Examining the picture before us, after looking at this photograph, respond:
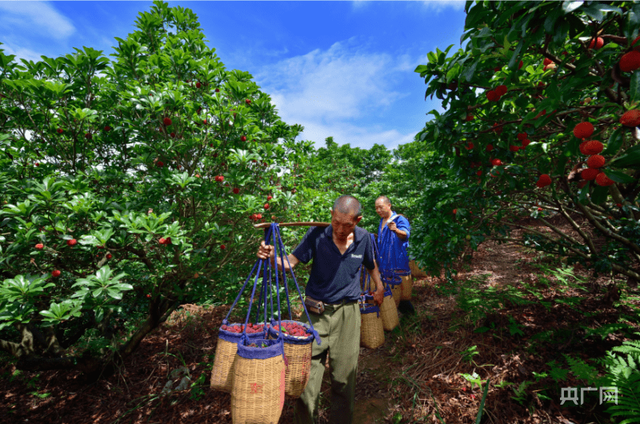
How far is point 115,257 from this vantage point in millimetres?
3160

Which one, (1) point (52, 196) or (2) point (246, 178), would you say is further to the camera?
(2) point (246, 178)

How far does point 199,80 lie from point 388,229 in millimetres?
3769

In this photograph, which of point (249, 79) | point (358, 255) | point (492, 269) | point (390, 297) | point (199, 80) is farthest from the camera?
point (492, 269)

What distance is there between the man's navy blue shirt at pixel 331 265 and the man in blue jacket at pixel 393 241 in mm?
1677

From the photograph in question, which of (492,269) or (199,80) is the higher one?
(199,80)

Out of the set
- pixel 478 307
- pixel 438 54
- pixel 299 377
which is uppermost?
pixel 438 54

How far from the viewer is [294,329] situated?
2.28 metres

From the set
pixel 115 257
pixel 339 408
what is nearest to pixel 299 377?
pixel 339 408

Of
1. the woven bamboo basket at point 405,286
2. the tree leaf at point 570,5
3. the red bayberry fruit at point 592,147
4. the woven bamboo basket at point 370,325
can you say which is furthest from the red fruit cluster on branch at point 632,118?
the woven bamboo basket at point 405,286

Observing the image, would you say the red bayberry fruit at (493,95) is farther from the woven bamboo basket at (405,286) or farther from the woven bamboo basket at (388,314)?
the woven bamboo basket at (405,286)

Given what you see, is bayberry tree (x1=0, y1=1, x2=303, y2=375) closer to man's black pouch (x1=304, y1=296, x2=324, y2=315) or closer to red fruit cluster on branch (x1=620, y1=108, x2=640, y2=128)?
man's black pouch (x1=304, y1=296, x2=324, y2=315)

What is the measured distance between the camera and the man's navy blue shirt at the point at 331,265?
9.50ft

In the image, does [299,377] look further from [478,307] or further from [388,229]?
[478,307]

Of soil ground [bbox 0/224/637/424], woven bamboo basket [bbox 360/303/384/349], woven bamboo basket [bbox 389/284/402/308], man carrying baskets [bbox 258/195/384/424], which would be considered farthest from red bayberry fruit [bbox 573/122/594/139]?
woven bamboo basket [bbox 389/284/402/308]
